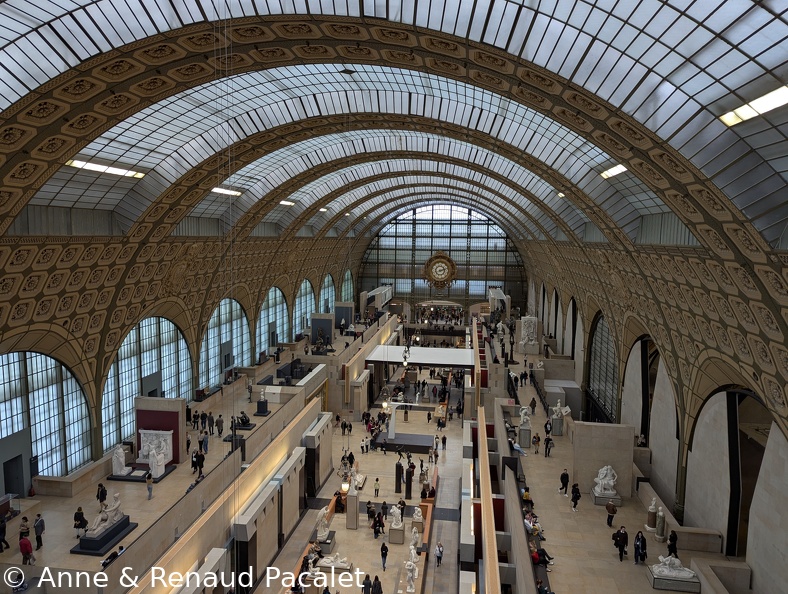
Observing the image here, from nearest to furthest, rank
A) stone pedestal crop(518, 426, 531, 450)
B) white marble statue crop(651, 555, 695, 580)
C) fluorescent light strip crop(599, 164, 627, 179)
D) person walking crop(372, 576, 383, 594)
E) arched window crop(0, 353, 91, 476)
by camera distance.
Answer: white marble statue crop(651, 555, 695, 580), fluorescent light strip crop(599, 164, 627, 179), person walking crop(372, 576, 383, 594), arched window crop(0, 353, 91, 476), stone pedestal crop(518, 426, 531, 450)

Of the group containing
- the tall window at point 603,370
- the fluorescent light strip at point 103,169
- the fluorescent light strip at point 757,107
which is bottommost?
the tall window at point 603,370

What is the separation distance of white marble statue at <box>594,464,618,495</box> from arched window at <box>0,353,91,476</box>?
22.4 m

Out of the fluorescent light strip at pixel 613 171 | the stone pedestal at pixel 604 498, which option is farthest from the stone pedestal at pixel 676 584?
the fluorescent light strip at pixel 613 171

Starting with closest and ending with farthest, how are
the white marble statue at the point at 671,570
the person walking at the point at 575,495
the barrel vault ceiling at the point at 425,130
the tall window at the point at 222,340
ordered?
the barrel vault ceiling at the point at 425,130, the white marble statue at the point at 671,570, the person walking at the point at 575,495, the tall window at the point at 222,340

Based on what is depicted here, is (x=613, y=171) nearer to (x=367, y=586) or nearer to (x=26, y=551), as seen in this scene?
(x=367, y=586)

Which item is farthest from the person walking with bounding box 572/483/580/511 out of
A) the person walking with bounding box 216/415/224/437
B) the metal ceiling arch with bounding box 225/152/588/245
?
the person walking with bounding box 216/415/224/437

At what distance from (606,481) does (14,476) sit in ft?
75.0

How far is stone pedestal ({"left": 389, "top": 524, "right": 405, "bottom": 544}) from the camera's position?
24656mm

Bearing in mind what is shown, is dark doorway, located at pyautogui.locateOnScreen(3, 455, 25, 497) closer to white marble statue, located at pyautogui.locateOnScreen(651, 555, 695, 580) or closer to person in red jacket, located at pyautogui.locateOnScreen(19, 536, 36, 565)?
person in red jacket, located at pyautogui.locateOnScreen(19, 536, 36, 565)

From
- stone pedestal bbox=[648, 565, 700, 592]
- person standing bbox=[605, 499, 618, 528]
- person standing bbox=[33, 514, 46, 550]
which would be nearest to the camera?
stone pedestal bbox=[648, 565, 700, 592]

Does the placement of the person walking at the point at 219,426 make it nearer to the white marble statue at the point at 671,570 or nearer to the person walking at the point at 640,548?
the person walking at the point at 640,548

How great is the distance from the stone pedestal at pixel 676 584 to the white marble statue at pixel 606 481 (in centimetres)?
553

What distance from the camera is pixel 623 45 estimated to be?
41.3 ft

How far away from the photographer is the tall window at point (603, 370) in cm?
3375
